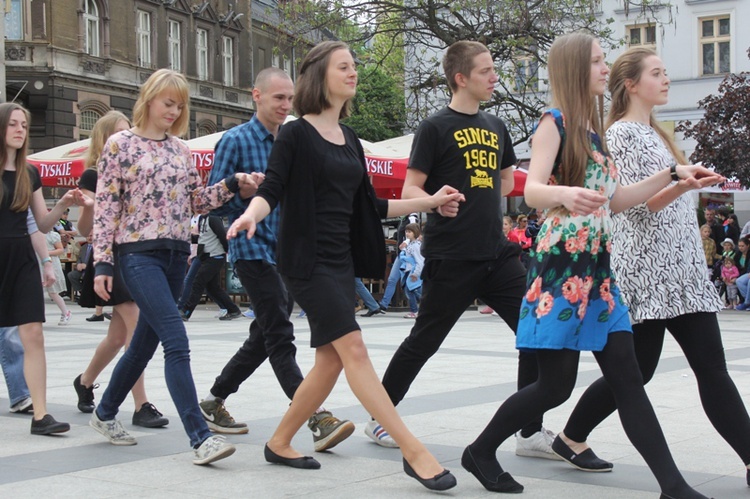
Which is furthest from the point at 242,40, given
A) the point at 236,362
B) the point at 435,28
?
the point at 236,362

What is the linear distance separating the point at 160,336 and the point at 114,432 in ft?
2.33

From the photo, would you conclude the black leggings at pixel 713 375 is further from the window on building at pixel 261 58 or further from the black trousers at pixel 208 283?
the window on building at pixel 261 58

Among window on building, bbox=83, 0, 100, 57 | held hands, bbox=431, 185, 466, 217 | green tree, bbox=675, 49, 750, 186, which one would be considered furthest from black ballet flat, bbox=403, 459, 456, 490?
window on building, bbox=83, 0, 100, 57

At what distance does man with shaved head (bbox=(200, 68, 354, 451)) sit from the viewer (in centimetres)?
542

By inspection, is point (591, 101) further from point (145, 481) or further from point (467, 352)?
point (467, 352)

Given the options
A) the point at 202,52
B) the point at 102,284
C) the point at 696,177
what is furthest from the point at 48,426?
the point at 202,52

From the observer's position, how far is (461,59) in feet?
17.5

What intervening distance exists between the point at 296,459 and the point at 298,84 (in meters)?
1.68

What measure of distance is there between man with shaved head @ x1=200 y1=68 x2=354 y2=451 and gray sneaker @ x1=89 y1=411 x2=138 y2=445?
1.58 feet

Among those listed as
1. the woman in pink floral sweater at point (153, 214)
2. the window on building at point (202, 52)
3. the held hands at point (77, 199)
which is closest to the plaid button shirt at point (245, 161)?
the woman in pink floral sweater at point (153, 214)

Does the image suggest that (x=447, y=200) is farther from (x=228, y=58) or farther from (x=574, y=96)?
(x=228, y=58)

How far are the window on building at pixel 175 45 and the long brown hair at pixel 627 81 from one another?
38.1 m

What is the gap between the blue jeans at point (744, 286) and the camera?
1848 cm

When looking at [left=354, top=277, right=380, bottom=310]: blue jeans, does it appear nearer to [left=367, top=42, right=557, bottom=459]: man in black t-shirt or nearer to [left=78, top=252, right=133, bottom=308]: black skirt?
[left=78, top=252, right=133, bottom=308]: black skirt
